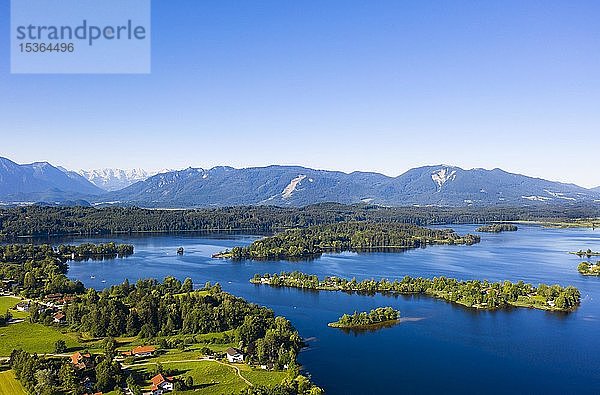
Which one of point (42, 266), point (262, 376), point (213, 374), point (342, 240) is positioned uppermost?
point (342, 240)

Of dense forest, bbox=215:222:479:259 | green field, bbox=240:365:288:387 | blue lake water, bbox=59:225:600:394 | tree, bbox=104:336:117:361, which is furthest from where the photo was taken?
dense forest, bbox=215:222:479:259

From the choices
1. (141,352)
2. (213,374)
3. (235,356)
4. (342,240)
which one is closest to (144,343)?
(141,352)

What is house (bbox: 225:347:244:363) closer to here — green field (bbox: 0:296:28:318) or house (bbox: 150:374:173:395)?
house (bbox: 150:374:173:395)

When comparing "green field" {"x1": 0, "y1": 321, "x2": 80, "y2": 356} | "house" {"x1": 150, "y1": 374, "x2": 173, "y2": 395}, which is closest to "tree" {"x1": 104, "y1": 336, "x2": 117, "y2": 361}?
"green field" {"x1": 0, "y1": 321, "x2": 80, "y2": 356}

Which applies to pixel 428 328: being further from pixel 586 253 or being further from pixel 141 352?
pixel 586 253

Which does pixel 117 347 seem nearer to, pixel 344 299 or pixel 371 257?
pixel 344 299

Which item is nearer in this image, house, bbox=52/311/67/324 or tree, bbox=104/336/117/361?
tree, bbox=104/336/117/361
